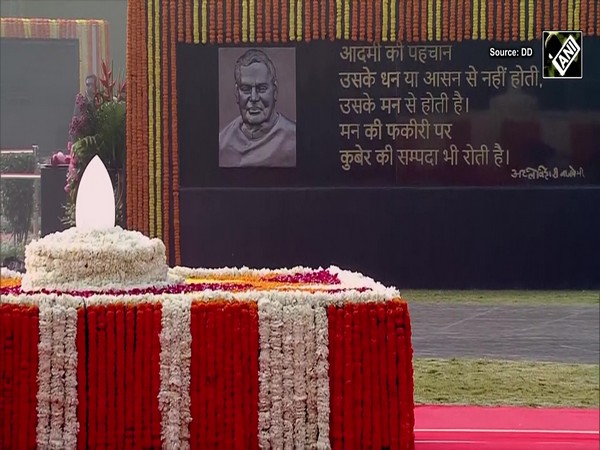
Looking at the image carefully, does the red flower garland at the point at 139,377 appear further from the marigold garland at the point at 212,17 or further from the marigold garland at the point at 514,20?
the marigold garland at the point at 514,20

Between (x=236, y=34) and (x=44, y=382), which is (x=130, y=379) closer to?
(x=44, y=382)

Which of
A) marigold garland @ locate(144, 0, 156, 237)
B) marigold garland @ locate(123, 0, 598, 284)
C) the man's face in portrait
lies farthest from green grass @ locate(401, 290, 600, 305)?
marigold garland @ locate(144, 0, 156, 237)

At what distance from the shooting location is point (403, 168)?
7969mm

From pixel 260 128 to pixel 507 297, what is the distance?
6.54ft

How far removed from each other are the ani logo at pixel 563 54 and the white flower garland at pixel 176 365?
5.36 m

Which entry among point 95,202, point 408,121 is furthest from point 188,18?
point 95,202

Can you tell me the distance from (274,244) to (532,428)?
4206mm

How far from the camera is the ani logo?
7.93 metres

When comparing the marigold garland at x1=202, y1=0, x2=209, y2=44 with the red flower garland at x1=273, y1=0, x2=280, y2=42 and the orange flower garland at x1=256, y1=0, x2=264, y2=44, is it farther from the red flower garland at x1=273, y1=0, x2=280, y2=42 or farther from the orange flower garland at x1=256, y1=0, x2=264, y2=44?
the red flower garland at x1=273, y1=0, x2=280, y2=42

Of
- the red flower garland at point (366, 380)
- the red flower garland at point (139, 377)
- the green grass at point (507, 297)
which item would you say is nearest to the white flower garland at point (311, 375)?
the red flower garland at point (366, 380)

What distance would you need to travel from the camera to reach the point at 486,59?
26.1 ft

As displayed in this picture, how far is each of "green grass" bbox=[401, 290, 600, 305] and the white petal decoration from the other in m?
4.45

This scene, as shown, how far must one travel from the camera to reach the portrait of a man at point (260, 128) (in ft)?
26.1

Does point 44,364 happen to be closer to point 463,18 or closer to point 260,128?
point 260,128
